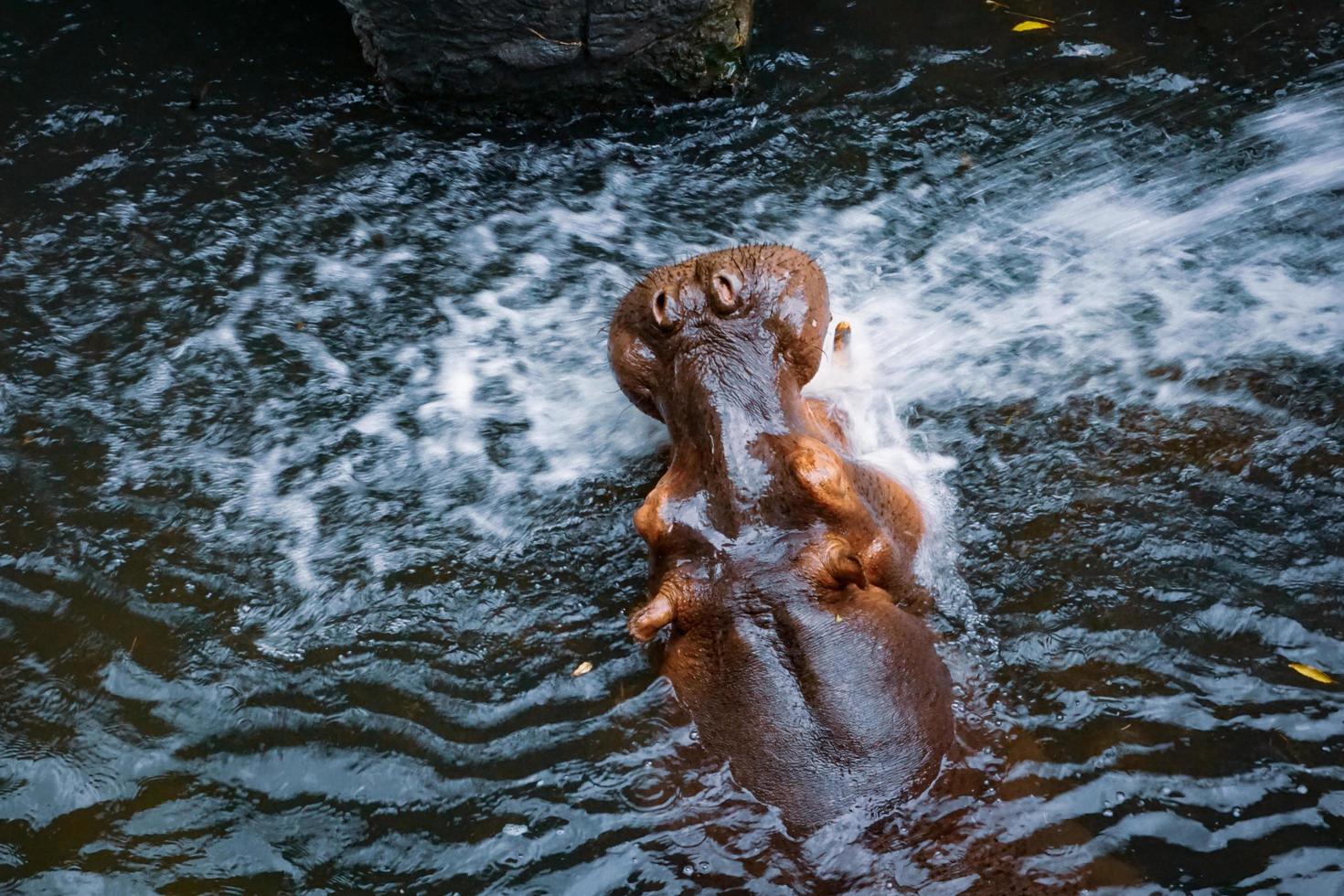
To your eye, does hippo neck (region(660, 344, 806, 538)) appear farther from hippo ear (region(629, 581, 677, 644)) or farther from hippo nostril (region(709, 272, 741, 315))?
hippo ear (region(629, 581, 677, 644))

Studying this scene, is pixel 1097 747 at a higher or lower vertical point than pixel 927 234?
lower

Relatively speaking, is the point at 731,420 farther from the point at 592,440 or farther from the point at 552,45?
the point at 552,45

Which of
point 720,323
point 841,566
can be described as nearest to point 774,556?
point 841,566

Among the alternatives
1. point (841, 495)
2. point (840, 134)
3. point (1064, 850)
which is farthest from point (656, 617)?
point (840, 134)

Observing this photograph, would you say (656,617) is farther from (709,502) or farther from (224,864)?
(224,864)

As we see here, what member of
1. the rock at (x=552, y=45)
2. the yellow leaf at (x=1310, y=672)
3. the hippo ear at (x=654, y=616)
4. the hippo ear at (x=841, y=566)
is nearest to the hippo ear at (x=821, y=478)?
the hippo ear at (x=841, y=566)

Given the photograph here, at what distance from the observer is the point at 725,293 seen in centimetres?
455

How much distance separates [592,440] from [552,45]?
8.38 feet

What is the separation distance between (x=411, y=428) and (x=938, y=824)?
304 centimetres

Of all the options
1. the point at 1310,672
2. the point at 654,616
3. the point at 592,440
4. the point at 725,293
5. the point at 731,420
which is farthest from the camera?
the point at 592,440

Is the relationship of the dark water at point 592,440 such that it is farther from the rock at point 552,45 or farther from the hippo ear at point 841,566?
the hippo ear at point 841,566

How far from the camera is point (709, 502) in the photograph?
4.20 metres

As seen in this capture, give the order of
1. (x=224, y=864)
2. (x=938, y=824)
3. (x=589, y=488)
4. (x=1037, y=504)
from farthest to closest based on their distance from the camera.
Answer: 1. (x=589, y=488)
2. (x=1037, y=504)
3. (x=224, y=864)
4. (x=938, y=824)

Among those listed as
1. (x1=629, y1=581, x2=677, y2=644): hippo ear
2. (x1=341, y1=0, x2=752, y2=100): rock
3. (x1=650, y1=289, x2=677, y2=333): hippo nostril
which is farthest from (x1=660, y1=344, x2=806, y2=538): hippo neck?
(x1=341, y1=0, x2=752, y2=100): rock
